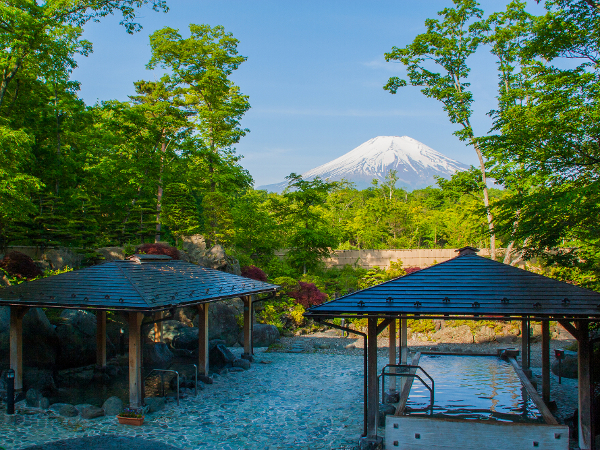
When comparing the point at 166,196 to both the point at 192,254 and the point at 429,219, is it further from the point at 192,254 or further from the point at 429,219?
the point at 429,219

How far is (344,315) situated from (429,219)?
29.0 metres

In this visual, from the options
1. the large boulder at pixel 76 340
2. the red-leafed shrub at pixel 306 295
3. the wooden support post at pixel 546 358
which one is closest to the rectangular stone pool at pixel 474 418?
the wooden support post at pixel 546 358

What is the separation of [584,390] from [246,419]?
6007 millimetres

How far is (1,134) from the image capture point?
12.7 metres

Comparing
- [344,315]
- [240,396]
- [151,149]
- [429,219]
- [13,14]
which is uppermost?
[13,14]

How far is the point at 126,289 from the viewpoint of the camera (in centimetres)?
930

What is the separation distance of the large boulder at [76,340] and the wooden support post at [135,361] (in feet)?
16.4

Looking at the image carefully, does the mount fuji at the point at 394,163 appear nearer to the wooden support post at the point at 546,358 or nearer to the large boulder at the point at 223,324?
the large boulder at the point at 223,324

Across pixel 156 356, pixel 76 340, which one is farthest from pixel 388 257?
pixel 76 340

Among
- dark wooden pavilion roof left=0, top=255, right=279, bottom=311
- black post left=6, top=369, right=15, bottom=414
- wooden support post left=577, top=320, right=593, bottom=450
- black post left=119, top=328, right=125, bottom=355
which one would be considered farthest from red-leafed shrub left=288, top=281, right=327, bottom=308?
wooden support post left=577, top=320, right=593, bottom=450

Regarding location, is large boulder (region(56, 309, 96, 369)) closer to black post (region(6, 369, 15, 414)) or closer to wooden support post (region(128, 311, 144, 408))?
black post (region(6, 369, 15, 414))

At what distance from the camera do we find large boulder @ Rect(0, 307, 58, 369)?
11.7 m

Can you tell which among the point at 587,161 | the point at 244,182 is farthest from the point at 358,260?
the point at 587,161

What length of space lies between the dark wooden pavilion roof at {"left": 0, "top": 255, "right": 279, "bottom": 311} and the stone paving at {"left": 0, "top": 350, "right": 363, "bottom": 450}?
2.20 m
